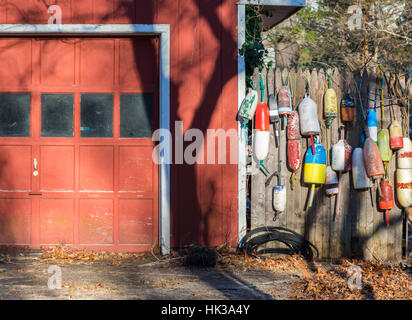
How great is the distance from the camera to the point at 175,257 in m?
7.13

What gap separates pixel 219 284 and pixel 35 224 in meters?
2.99

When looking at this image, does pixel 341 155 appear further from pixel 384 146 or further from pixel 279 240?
pixel 279 240

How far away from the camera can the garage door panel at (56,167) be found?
296 inches

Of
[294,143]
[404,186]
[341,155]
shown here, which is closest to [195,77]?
[294,143]

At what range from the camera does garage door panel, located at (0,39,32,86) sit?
24.8 feet

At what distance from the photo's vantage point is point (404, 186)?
23.7 feet

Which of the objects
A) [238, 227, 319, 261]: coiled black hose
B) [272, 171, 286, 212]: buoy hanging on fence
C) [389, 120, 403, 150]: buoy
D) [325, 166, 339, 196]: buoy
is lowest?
[238, 227, 319, 261]: coiled black hose

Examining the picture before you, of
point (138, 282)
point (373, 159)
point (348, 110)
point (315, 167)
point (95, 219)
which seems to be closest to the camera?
point (138, 282)

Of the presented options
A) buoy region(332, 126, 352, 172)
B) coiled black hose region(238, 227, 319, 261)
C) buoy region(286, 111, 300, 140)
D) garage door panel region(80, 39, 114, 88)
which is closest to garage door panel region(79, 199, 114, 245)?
garage door panel region(80, 39, 114, 88)

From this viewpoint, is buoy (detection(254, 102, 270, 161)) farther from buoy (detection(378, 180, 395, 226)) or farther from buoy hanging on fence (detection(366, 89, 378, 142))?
buoy (detection(378, 180, 395, 226))

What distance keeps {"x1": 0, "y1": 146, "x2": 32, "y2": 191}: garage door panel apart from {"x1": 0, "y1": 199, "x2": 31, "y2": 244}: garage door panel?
0.70 feet

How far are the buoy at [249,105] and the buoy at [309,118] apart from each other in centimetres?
59

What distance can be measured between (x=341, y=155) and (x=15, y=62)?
4474mm
